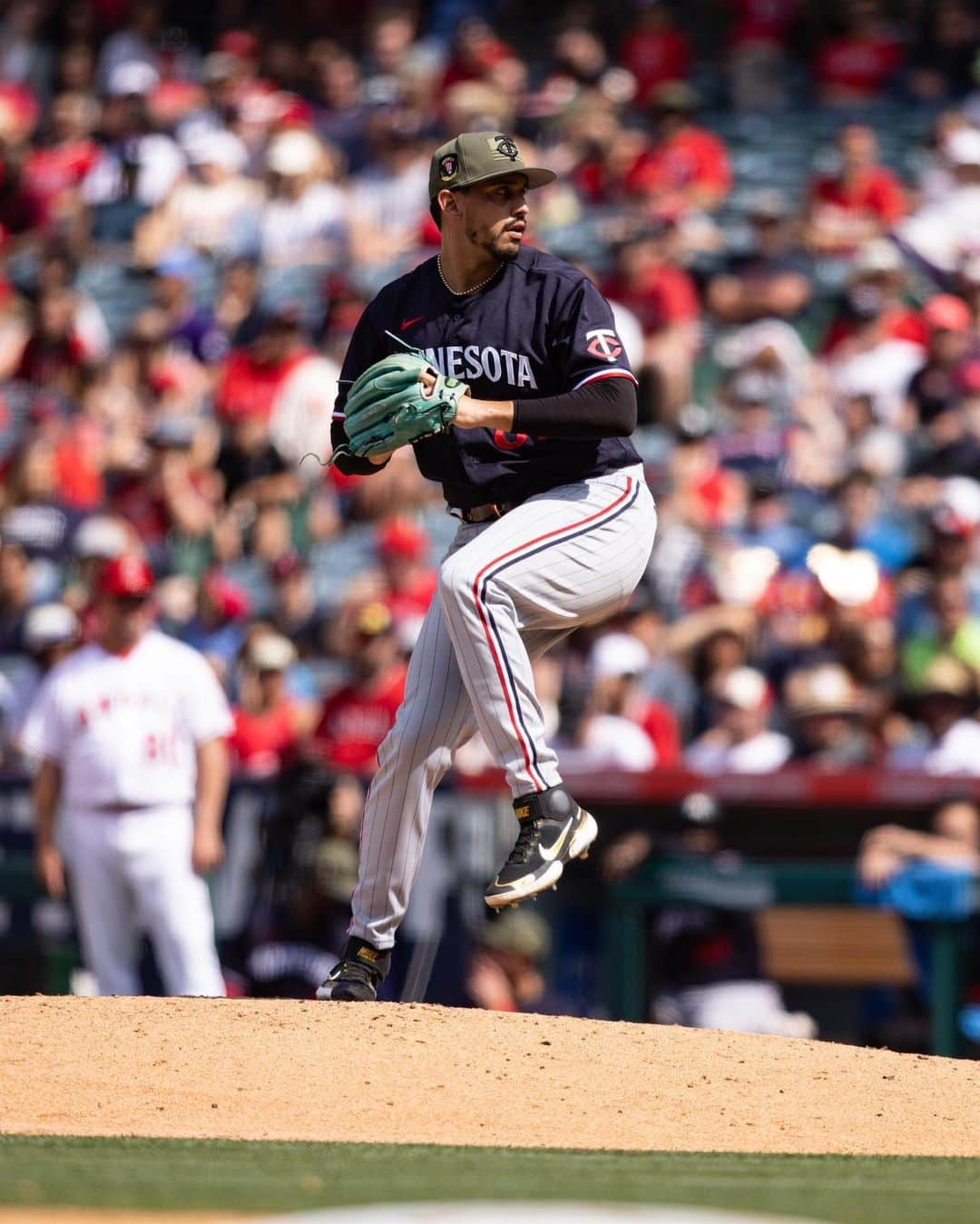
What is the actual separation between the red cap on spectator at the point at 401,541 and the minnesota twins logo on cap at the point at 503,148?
437 cm

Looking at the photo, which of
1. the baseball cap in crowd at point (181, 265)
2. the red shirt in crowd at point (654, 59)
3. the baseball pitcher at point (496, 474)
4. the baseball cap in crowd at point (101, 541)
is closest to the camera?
the baseball pitcher at point (496, 474)

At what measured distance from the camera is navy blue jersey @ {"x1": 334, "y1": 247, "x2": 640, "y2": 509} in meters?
4.98

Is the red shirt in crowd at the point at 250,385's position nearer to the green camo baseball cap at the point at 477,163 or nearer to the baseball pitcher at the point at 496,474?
the baseball pitcher at the point at 496,474

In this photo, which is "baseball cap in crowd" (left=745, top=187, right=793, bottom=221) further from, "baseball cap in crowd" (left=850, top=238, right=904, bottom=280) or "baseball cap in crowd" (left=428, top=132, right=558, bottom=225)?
"baseball cap in crowd" (left=428, top=132, right=558, bottom=225)

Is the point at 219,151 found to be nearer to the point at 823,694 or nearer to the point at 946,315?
the point at 946,315

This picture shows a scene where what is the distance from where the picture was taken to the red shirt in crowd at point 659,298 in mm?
10477

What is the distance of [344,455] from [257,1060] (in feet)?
4.77

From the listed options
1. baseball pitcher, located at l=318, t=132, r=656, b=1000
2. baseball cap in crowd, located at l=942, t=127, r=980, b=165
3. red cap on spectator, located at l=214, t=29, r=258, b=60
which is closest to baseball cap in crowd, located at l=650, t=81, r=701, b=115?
baseball cap in crowd, located at l=942, t=127, r=980, b=165

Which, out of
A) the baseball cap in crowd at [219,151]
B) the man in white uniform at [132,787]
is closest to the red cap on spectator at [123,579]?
the man in white uniform at [132,787]

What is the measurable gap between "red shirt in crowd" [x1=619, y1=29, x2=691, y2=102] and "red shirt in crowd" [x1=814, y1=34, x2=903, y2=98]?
0.90m

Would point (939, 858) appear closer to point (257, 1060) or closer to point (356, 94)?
point (257, 1060)

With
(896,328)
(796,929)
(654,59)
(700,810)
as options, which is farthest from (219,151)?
(796,929)

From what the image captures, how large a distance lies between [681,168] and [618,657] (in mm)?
4280

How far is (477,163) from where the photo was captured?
196 inches
